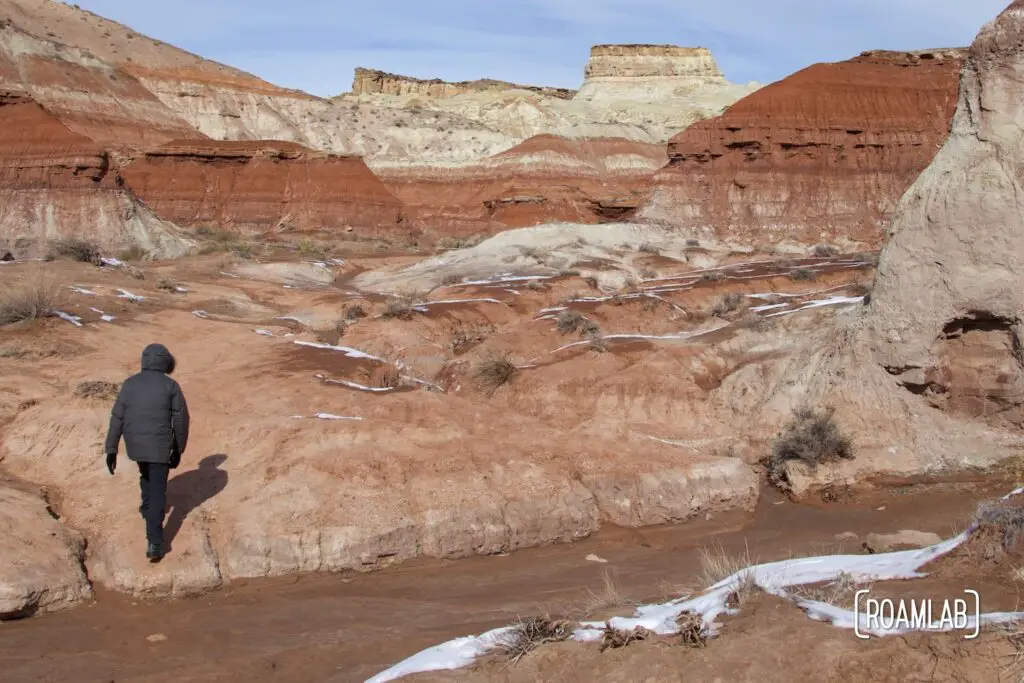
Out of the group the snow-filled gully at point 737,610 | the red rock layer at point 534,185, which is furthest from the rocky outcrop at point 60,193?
the snow-filled gully at point 737,610

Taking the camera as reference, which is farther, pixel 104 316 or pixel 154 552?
pixel 104 316

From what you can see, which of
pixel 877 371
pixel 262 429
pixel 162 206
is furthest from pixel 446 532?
pixel 162 206

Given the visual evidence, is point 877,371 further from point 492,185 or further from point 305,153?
point 492,185

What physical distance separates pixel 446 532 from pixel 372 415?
2.71 m

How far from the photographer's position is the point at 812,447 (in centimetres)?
1142

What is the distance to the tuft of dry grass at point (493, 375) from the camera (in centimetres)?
1447

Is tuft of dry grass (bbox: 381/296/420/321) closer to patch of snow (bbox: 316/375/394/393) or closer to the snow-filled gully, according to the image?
patch of snow (bbox: 316/375/394/393)

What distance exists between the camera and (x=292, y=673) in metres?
5.88

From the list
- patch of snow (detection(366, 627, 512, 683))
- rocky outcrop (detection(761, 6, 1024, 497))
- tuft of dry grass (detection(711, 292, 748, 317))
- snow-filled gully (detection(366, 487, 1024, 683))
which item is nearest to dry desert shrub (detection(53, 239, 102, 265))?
tuft of dry grass (detection(711, 292, 748, 317))

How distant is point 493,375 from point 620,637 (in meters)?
10.2

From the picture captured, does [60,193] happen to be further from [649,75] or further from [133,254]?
[649,75]

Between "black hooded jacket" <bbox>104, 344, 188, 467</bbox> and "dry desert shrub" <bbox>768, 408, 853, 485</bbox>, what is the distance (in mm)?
7827

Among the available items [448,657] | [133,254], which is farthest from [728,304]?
[133,254]

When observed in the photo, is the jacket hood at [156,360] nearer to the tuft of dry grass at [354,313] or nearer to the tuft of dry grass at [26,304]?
the tuft of dry grass at [26,304]
